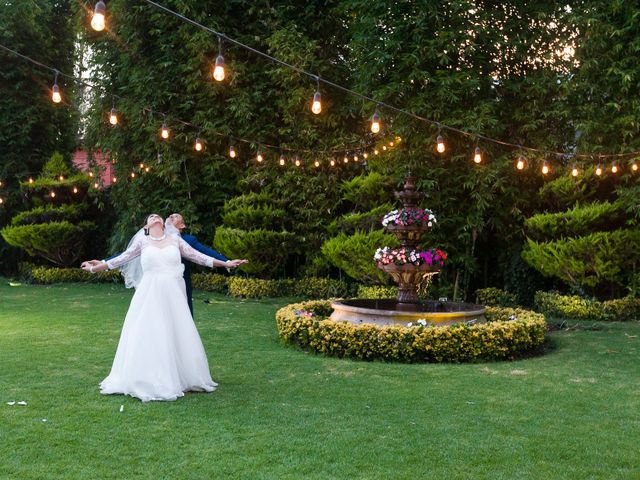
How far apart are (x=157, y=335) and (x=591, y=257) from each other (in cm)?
950

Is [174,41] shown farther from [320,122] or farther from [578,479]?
[578,479]

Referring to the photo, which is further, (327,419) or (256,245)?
(256,245)

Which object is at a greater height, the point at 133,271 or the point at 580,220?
the point at 580,220

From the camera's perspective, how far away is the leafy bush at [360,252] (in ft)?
50.2

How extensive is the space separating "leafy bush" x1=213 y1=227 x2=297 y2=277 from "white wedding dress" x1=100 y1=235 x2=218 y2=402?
994 centimetres

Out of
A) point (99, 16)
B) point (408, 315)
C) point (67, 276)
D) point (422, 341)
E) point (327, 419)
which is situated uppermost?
point (99, 16)

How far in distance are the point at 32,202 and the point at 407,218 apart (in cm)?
1676

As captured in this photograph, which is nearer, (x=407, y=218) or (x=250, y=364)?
(x=250, y=364)

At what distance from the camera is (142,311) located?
6676mm

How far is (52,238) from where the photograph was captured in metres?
21.5

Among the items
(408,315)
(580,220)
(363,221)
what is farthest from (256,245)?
(408,315)

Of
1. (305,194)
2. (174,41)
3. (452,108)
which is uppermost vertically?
(174,41)

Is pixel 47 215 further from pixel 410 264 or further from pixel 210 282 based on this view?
pixel 410 264

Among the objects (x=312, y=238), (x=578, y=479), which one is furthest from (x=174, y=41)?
(x=578, y=479)
